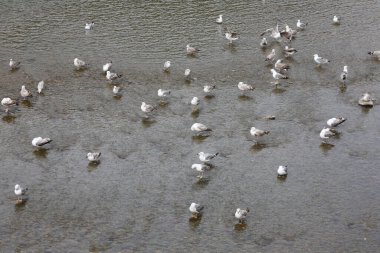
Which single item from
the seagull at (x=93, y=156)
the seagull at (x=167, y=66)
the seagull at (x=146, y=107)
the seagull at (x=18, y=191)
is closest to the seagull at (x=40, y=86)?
the seagull at (x=146, y=107)

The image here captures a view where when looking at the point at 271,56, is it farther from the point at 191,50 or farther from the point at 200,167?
the point at 200,167

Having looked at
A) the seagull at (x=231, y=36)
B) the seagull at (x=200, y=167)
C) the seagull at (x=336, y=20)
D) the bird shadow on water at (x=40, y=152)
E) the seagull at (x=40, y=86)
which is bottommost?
the seagull at (x=200, y=167)

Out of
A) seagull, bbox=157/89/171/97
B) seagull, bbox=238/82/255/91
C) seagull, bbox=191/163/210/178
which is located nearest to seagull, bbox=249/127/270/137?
seagull, bbox=191/163/210/178

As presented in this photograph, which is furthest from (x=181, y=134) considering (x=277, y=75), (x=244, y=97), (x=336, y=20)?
(x=336, y=20)

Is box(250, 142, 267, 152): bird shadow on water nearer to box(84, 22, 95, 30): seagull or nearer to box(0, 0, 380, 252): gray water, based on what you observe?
box(0, 0, 380, 252): gray water

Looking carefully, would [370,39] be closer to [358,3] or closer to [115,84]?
[358,3]

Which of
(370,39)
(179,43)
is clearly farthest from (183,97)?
(370,39)

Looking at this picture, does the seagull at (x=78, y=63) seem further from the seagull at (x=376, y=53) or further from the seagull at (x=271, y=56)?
the seagull at (x=376, y=53)
